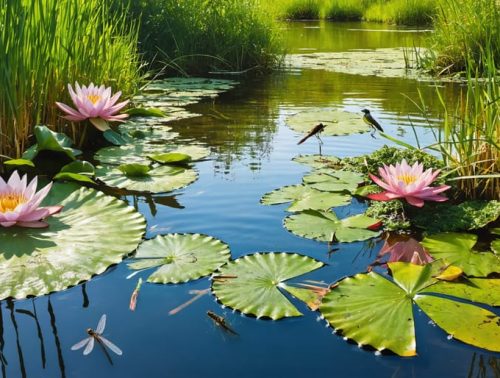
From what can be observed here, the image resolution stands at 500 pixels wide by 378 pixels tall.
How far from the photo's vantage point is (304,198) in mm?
2223

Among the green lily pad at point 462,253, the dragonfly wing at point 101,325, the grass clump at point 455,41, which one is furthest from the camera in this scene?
the grass clump at point 455,41

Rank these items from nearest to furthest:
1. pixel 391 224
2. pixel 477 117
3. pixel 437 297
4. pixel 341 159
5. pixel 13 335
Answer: pixel 13 335
pixel 437 297
pixel 391 224
pixel 477 117
pixel 341 159

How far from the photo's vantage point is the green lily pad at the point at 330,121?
349 cm

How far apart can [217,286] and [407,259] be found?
0.63 meters

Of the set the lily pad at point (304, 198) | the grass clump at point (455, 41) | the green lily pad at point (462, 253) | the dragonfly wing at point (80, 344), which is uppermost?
the grass clump at point (455, 41)

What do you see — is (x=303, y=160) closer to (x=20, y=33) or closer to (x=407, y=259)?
(x=407, y=259)

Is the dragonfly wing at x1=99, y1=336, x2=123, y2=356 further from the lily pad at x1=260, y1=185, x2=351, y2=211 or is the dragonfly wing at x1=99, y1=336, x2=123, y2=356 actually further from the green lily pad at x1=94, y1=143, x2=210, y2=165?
the green lily pad at x1=94, y1=143, x2=210, y2=165

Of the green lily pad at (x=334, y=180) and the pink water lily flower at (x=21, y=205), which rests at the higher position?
the pink water lily flower at (x=21, y=205)

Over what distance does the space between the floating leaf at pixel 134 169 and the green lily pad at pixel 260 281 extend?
1.01m

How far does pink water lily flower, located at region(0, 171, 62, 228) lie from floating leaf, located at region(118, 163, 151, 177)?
2.17 feet

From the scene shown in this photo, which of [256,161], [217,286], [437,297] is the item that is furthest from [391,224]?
[256,161]

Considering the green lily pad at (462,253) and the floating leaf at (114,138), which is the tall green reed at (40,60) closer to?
the floating leaf at (114,138)

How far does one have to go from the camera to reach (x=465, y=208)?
1977 millimetres

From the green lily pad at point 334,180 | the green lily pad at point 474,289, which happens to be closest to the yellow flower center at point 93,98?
the green lily pad at point 334,180
